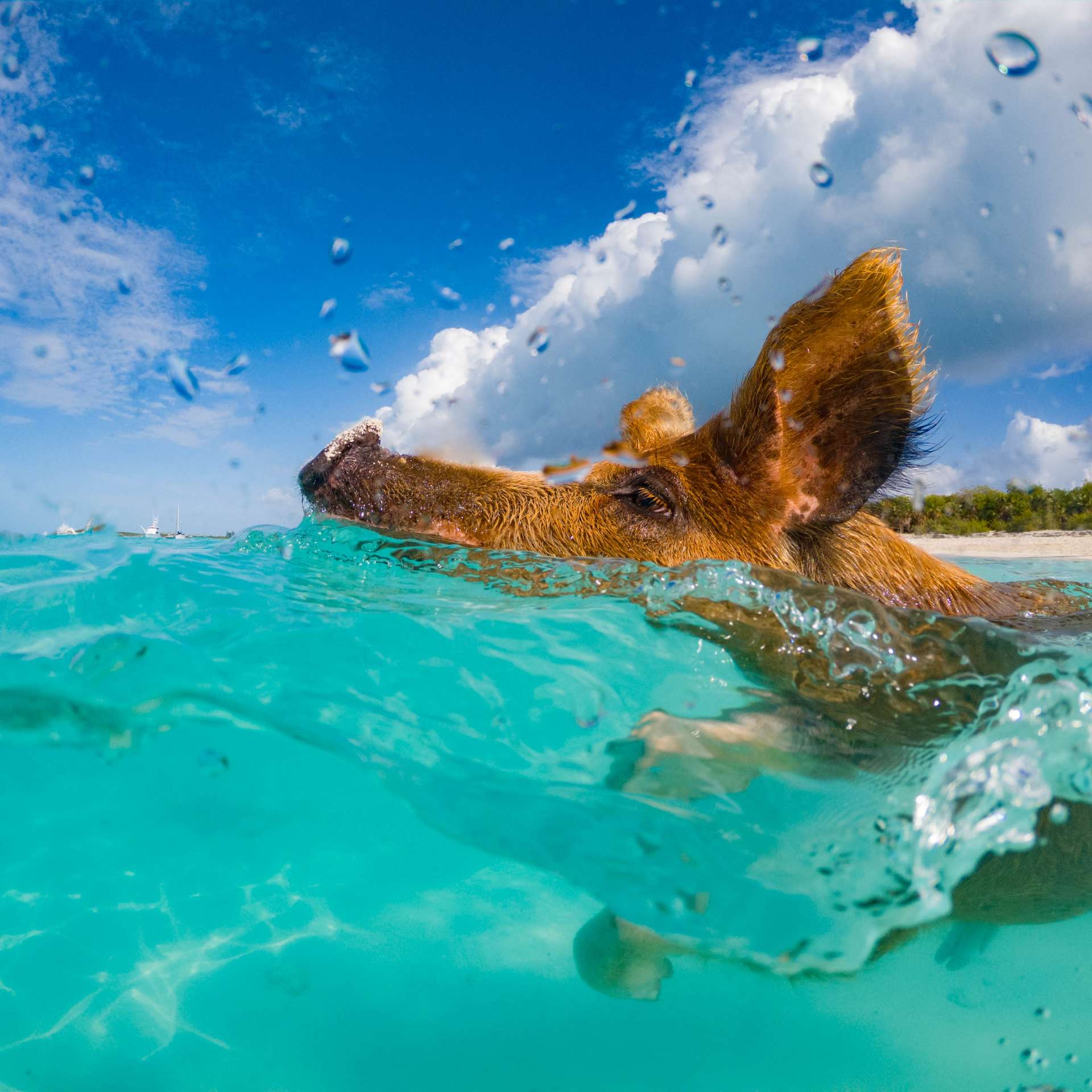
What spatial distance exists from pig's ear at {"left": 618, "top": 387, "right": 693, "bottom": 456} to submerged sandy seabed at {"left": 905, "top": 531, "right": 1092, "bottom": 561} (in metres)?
12.5

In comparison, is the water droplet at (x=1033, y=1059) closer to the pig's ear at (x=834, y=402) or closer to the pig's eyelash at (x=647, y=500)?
the pig's ear at (x=834, y=402)

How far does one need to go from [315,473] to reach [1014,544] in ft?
66.8

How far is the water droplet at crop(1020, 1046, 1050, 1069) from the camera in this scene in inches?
124

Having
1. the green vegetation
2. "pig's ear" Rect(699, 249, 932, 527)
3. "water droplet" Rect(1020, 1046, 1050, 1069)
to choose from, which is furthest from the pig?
the green vegetation

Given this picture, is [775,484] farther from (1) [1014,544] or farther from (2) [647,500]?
(1) [1014,544]

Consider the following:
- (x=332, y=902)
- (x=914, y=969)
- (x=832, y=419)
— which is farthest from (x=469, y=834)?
(x=832, y=419)

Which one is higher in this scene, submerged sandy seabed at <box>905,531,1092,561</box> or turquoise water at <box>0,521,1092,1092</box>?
submerged sandy seabed at <box>905,531,1092,561</box>

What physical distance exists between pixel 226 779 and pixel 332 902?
0.92 m

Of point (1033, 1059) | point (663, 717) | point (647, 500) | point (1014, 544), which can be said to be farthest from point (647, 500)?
point (1014, 544)

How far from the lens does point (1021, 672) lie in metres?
2.95

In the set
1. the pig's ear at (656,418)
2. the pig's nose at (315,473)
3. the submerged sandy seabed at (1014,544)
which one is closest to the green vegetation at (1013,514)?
the submerged sandy seabed at (1014,544)

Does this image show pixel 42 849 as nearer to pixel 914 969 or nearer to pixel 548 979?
pixel 548 979

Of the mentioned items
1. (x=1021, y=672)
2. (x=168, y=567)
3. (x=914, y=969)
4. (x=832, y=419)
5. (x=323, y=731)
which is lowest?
(x=914, y=969)

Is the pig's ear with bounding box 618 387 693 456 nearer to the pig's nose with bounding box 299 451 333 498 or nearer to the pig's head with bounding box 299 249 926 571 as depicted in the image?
the pig's head with bounding box 299 249 926 571
